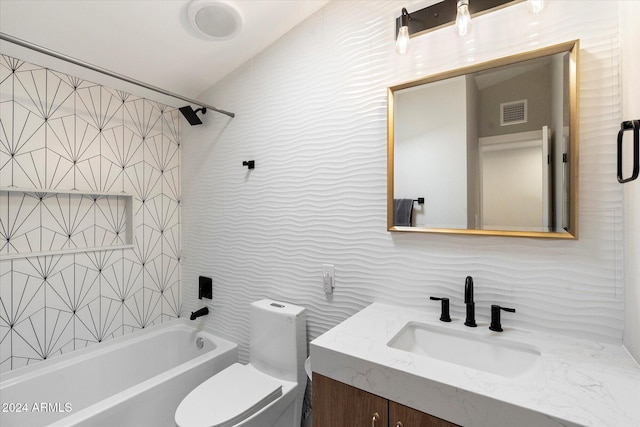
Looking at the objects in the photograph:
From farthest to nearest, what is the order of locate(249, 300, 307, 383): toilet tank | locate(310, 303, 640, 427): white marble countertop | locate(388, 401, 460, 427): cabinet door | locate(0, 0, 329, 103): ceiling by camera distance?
locate(249, 300, 307, 383): toilet tank
locate(0, 0, 329, 103): ceiling
locate(388, 401, 460, 427): cabinet door
locate(310, 303, 640, 427): white marble countertop

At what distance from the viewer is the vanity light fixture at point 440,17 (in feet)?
3.69

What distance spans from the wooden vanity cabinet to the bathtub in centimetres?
103

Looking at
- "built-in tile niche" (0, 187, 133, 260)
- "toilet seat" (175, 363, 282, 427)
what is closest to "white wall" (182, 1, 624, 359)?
"toilet seat" (175, 363, 282, 427)

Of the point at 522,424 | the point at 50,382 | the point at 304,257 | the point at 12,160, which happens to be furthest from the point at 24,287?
the point at 522,424

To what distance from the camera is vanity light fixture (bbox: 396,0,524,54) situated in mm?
1125

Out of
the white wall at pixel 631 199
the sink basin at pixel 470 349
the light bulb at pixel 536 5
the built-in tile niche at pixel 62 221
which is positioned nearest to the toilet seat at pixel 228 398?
the sink basin at pixel 470 349

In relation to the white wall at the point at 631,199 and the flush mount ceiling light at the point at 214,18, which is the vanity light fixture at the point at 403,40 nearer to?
the white wall at the point at 631,199

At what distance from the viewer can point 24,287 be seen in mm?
1676

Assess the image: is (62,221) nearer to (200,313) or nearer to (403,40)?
(200,313)

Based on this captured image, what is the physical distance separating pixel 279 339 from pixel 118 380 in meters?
1.23

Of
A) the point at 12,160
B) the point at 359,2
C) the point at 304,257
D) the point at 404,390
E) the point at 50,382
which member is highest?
the point at 359,2

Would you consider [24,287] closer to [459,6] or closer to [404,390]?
[404,390]

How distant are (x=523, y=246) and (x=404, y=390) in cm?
73

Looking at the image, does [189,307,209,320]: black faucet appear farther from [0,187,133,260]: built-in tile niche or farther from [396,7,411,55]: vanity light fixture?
[396,7,411,55]: vanity light fixture
